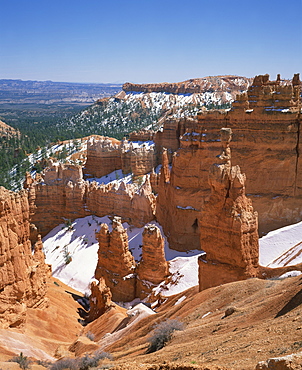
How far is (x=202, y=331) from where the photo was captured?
10.6 metres

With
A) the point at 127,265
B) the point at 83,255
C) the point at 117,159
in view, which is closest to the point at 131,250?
the point at 83,255

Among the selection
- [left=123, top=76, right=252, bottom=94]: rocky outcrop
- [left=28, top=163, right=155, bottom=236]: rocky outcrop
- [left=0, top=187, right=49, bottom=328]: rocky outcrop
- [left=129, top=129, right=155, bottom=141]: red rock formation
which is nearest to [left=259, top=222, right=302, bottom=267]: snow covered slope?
[left=0, top=187, right=49, bottom=328]: rocky outcrop

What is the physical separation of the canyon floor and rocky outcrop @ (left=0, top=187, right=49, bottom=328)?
0.72 metres

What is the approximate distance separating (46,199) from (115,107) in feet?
352

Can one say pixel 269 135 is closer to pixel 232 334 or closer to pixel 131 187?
pixel 131 187

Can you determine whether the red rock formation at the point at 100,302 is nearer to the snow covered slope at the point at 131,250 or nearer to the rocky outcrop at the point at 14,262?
the snow covered slope at the point at 131,250

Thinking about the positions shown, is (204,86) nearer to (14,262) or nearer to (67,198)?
(67,198)

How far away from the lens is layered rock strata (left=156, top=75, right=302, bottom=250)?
2662cm

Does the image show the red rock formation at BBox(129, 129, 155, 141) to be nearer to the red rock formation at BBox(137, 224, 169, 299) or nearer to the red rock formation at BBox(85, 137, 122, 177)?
the red rock formation at BBox(85, 137, 122, 177)

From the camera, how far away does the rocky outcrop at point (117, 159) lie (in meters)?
50.9

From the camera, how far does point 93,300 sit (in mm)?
21859

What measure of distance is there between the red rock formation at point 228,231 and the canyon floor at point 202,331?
134cm

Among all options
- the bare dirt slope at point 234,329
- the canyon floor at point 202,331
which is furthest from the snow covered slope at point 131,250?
the bare dirt slope at point 234,329

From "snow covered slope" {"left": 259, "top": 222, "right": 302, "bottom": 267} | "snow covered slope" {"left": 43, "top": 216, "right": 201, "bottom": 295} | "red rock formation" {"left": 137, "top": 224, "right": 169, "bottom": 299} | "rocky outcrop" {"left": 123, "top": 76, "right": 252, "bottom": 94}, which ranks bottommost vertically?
"snow covered slope" {"left": 43, "top": 216, "right": 201, "bottom": 295}
